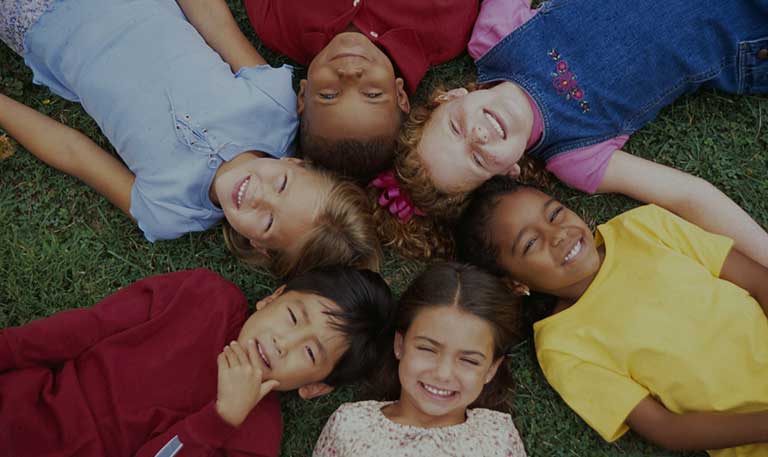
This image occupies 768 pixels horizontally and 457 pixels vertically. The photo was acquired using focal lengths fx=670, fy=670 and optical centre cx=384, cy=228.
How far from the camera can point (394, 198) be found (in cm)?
285

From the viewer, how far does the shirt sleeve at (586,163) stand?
2.87 metres

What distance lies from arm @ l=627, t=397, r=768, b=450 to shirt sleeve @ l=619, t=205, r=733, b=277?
1.86ft

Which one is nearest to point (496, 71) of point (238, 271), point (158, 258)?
point (238, 271)

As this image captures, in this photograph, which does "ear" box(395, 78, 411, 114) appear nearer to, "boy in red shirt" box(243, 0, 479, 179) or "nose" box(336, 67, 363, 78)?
"boy in red shirt" box(243, 0, 479, 179)

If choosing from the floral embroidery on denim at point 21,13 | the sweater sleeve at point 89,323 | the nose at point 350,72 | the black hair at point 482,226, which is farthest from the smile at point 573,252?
the floral embroidery on denim at point 21,13

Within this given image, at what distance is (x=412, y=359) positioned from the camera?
99.3 inches

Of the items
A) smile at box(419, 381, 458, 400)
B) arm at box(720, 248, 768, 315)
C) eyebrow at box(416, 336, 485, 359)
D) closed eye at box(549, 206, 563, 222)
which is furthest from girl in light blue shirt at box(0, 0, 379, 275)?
arm at box(720, 248, 768, 315)

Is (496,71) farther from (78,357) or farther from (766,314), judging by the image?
(78,357)

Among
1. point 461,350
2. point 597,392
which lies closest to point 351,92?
point 461,350

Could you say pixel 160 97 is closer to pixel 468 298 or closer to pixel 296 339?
pixel 296 339

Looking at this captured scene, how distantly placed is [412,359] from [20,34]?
2128 mm

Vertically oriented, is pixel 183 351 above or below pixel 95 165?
below

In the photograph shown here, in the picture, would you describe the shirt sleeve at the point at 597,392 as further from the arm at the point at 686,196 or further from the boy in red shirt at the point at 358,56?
the boy in red shirt at the point at 358,56

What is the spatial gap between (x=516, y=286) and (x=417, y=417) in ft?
2.17
